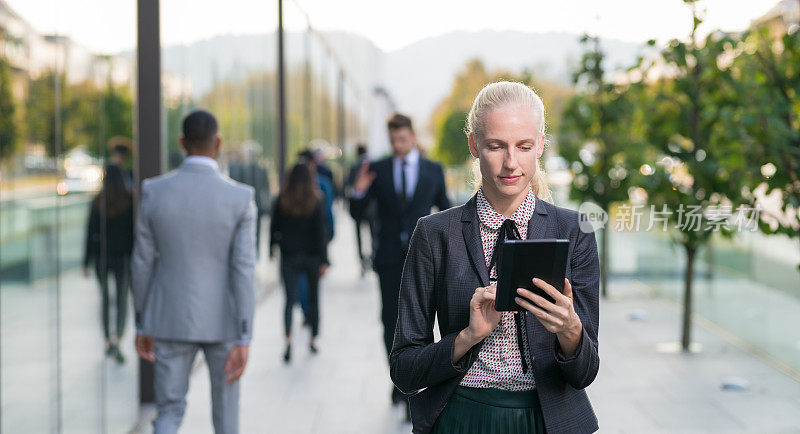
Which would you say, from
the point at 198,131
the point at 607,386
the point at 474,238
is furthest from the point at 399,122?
the point at 474,238

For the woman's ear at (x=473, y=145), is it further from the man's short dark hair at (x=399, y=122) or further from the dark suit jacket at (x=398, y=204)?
the man's short dark hair at (x=399, y=122)

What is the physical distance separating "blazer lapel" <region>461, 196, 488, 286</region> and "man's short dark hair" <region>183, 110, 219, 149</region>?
267 centimetres

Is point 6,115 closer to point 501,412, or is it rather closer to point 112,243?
point 112,243

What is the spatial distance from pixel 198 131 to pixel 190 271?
2.39 ft

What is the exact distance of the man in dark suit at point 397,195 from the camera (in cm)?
693

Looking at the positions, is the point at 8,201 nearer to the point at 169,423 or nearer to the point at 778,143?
the point at 169,423

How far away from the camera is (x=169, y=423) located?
16.0 ft

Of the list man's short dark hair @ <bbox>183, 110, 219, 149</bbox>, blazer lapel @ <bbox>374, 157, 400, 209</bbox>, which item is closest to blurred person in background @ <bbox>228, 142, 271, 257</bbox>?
blazer lapel @ <bbox>374, 157, 400, 209</bbox>

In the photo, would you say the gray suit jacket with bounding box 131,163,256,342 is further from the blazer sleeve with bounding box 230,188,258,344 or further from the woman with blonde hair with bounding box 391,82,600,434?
the woman with blonde hair with bounding box 391,82,600,434

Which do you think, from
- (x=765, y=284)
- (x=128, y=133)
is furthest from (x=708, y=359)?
(x=128, y=133)

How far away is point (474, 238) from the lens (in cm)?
251

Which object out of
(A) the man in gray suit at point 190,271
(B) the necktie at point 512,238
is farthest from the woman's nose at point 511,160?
(A) the man in gray suit at point 190,271

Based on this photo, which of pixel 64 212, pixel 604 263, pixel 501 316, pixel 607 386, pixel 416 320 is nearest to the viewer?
pixel 501 316

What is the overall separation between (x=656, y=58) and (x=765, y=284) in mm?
2595
